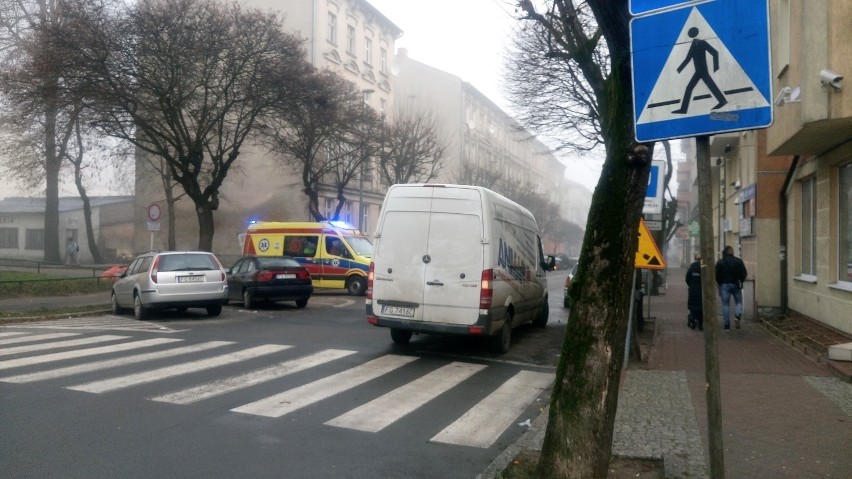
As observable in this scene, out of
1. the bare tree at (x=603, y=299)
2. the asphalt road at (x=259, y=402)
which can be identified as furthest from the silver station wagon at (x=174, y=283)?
the bare tree at (x=603, y=299)

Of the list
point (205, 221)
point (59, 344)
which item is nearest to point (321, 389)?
point (59, 344)

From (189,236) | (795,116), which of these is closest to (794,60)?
(795,116)

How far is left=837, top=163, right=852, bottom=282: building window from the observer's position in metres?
12.5

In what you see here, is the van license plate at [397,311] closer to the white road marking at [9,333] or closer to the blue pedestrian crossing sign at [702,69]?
the white road marking at [9,333]

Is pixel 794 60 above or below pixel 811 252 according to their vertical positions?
above

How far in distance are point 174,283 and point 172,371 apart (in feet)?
23.8

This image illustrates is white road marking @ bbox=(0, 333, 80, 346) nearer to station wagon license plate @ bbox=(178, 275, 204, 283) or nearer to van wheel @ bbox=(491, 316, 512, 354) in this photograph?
station wagon license plate @ bbox=(178, 275, 204, 283)

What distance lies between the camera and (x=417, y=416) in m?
7.80

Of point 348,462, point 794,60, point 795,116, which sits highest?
point 794,60

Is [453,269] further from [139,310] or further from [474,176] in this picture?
[474,176]

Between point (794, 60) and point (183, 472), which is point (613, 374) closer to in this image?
point (183, 472)

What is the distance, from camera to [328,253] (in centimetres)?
2572

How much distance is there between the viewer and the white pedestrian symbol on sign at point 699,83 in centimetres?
381

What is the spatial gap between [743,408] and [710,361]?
453 cm
